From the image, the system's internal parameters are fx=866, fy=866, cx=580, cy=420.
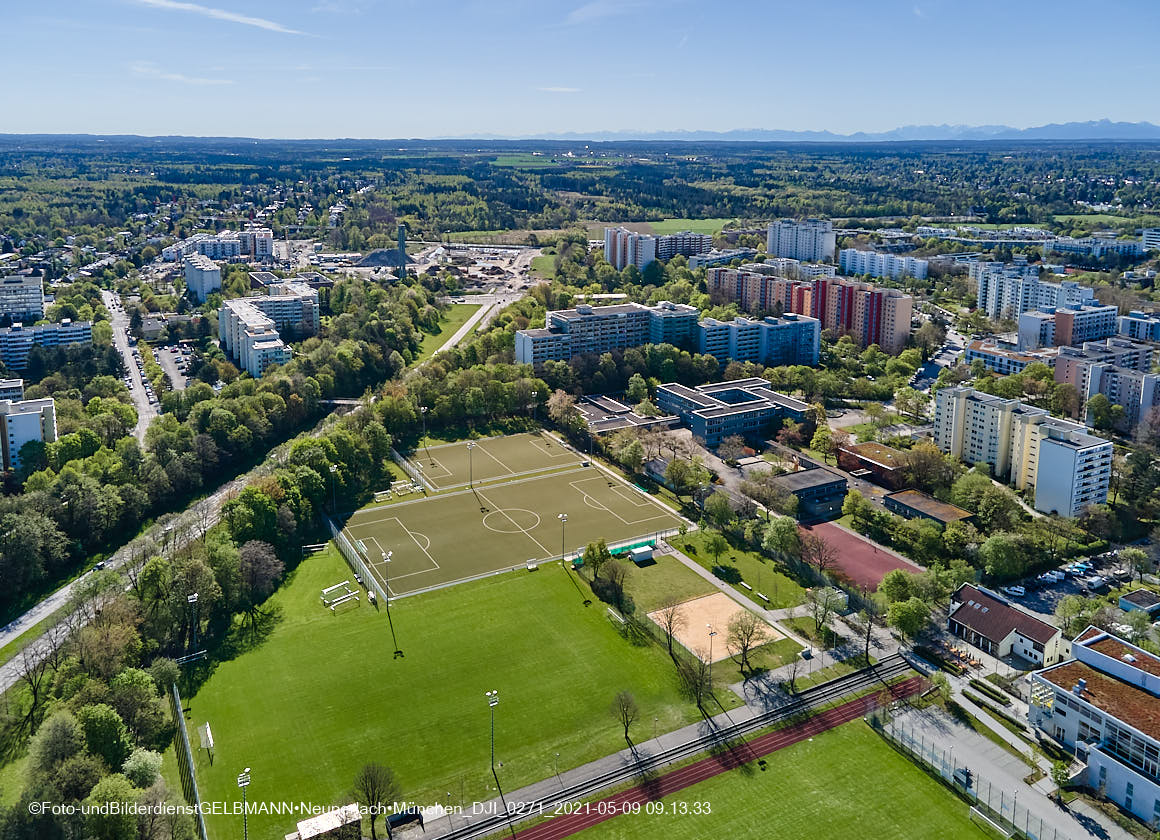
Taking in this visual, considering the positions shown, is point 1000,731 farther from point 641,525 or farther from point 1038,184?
point 1038,184

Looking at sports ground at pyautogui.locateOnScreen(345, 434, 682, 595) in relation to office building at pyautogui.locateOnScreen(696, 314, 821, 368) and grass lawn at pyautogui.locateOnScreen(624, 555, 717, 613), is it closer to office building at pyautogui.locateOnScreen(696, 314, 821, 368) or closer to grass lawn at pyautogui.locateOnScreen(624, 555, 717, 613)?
grass lawn at pyautogui.locateOnScreen(624, 555, 717, 613)

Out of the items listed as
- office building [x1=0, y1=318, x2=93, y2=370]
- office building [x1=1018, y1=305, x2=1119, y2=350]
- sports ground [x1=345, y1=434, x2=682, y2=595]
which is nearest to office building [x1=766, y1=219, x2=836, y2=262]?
office building [x1=1018, y1=305, x2=1119, y2=350]

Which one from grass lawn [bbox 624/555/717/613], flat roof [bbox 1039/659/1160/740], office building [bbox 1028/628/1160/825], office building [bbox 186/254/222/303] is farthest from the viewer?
office building [bbox 186/254/222/303]

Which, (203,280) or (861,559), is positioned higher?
(203,280)

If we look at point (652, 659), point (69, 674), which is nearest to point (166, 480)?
point (69, 674)

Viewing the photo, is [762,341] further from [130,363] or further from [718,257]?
[130,363]

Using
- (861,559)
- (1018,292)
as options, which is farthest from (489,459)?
(1018,292)
